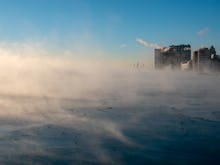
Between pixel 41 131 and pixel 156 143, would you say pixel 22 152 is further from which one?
pixel 156 143

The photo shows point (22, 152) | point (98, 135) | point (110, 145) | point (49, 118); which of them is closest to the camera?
point (22, 152)

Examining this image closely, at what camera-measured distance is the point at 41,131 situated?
2161 centimetres

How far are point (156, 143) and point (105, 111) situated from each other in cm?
1348

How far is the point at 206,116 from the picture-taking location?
28.2m

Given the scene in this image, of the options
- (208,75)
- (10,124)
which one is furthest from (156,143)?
(208,75)

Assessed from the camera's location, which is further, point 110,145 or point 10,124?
point 10,124

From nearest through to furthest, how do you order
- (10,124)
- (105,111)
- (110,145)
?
1. (110,145)
2. (10,124)
3. (105,111)

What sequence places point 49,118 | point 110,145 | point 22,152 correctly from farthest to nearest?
point 49,118, point 110,145, point 22,152

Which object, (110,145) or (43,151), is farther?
(110,145)

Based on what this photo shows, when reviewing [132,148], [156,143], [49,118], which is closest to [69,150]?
[132,148]

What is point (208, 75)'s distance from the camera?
544ft

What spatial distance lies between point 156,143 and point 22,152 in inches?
270

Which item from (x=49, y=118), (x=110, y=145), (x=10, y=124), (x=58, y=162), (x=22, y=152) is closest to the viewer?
(x=58, y=162)

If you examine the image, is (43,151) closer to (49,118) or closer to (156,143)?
(156,143)
